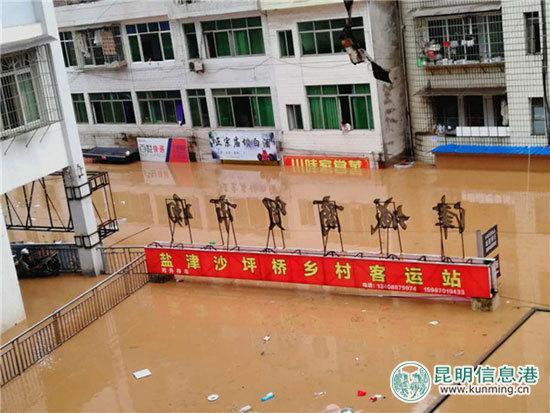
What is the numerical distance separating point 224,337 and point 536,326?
16.8 ft

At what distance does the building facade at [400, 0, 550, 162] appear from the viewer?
21.7 meters

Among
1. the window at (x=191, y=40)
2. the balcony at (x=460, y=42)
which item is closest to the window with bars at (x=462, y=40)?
the balcony at (x=460, y=42)

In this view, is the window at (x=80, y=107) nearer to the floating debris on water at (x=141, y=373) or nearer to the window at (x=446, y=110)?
the window at (x=446, y=110)

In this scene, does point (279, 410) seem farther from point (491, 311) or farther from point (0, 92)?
point (0, 92)

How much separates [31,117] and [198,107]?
11.8m

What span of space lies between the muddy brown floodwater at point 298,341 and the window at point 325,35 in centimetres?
648

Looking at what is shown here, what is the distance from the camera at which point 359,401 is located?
11.7m

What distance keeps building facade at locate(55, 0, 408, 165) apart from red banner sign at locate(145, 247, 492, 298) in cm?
960

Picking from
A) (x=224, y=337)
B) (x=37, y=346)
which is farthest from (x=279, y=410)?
(x=37, y=346)

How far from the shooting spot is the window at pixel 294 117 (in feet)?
86.3

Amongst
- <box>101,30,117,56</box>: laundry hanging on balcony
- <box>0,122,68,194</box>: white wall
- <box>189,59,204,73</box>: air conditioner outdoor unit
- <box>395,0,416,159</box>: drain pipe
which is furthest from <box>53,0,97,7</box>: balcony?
<box>0,122,68,194</box>: white wall

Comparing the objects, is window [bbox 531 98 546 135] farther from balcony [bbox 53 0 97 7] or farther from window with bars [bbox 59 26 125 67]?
balcony [bbox 53 0 97 7]

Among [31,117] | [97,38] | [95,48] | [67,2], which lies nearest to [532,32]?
[31,117]

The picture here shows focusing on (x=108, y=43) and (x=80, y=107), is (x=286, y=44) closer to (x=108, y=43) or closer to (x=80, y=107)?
(x=108, y=43)
